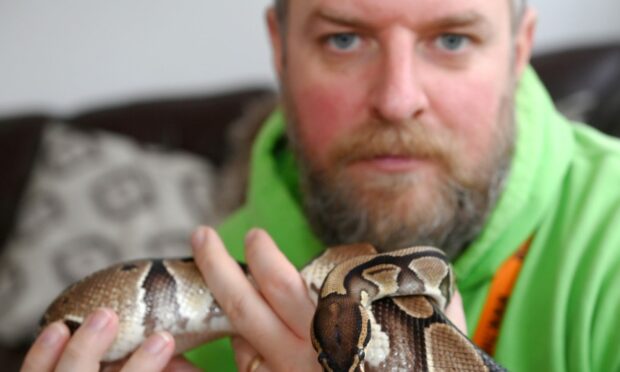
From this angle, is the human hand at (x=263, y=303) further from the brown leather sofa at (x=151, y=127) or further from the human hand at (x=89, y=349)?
the brown leather sofa at (x=151, y=127)

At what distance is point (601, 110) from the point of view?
266 cm

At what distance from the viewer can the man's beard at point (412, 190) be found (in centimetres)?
137

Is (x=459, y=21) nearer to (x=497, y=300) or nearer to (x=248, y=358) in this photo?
(x=497, y=300)

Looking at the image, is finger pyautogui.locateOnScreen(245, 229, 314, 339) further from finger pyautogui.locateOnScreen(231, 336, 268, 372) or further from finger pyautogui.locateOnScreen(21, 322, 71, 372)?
finger pyautogui.locateOnScreen(21, 322, 71, 372)

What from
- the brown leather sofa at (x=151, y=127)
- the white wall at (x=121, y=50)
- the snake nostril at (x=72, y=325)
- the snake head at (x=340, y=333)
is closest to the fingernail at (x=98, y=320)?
the snake nostril at (x=72, y=325)

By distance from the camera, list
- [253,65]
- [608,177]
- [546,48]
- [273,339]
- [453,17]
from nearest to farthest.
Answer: [273,339]
[453,17]
[608,177]
[546,48]
[253,65]

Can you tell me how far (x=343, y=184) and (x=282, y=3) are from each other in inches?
16.3

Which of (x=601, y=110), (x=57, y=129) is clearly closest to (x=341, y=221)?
(x=601, y=110)

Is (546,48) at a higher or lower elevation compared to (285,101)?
lower

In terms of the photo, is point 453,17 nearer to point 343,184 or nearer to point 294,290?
point 343,184

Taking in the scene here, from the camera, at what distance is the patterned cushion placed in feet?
10.4

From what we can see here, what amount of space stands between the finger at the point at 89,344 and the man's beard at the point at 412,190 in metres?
0.50

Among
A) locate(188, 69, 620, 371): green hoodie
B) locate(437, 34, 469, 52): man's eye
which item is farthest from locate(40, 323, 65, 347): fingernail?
locate(437, 34, 469, 52): man's eye

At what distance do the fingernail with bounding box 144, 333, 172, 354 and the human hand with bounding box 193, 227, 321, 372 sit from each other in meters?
0.11
